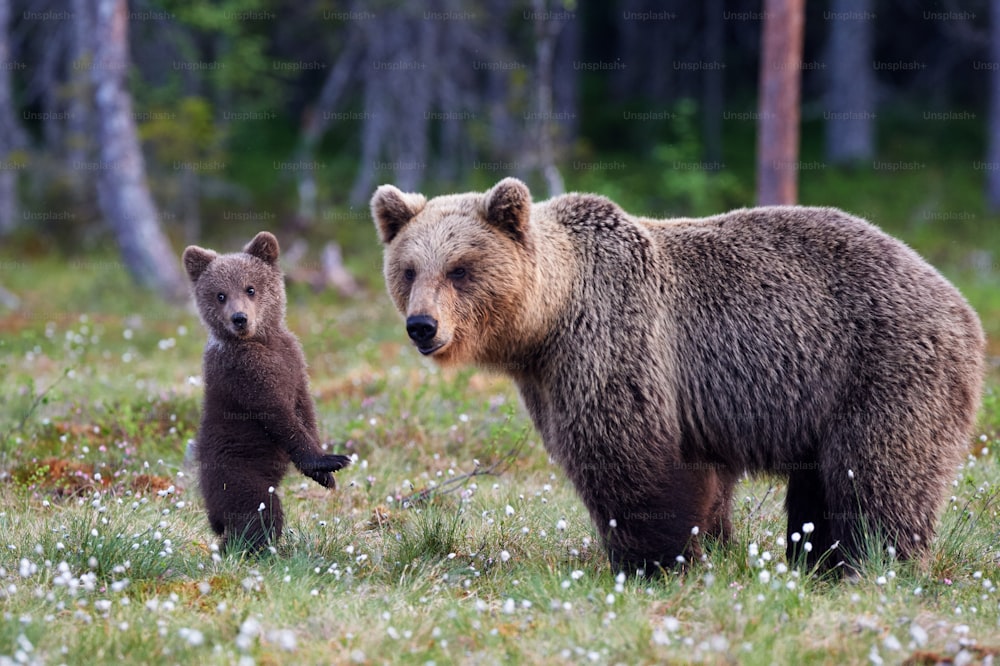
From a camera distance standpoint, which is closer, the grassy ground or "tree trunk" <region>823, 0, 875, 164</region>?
the grassy ground

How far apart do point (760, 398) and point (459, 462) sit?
10.1ft

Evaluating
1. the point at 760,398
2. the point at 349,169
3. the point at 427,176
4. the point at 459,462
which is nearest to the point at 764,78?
the point at 459,462

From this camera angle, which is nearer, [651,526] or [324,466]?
[651,526]

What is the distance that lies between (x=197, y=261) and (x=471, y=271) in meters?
1.58

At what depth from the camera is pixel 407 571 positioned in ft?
18.5

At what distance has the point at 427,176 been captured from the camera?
26.4 m

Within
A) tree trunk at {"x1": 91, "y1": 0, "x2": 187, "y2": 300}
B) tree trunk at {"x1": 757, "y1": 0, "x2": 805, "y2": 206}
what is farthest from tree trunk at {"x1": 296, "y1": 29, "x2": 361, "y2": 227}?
tree trunk at {"x1": 757, "y1": 0, "x2": 805, "y2": 206}

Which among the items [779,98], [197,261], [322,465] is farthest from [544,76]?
[322,465]

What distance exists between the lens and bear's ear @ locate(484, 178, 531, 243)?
219 inches

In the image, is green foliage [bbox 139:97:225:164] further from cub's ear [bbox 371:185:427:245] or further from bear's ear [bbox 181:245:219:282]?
cub's ear [bbox 371:185:427:245]

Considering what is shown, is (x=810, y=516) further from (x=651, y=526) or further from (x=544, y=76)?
(x=544, y=76)

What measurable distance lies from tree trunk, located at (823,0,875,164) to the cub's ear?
71.7ft

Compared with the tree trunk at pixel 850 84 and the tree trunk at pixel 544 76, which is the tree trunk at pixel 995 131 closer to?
the tree trunk at pixel 850 84

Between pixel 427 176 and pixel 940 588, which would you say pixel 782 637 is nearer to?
pixel 940 588
